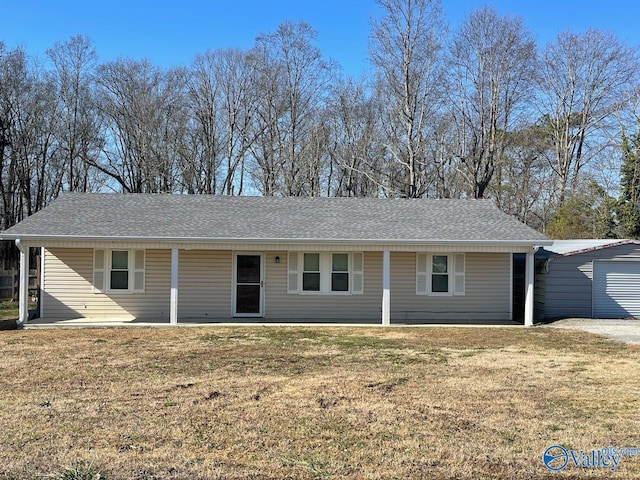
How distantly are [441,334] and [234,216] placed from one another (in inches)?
273

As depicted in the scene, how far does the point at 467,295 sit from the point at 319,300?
14.0 ft

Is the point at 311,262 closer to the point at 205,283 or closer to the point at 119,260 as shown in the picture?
the point at 205,283

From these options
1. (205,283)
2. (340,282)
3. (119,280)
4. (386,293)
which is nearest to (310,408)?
(386,293)

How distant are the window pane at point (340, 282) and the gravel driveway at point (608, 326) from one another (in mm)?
5500

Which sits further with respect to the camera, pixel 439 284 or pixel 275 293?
pixel 439 284

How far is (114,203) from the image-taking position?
17.4m

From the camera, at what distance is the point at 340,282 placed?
52.8 feet

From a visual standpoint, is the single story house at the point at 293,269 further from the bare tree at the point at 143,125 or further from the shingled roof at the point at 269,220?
the bare tree at the point at 143,125

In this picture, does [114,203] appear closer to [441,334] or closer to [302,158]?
[441,334]

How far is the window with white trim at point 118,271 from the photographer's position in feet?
50.9

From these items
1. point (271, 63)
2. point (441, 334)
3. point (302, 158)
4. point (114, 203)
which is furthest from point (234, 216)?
point (271, 63)

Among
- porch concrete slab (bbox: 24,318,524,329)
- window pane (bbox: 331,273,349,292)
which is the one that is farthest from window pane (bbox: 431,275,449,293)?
window pane (bbox: 331,273,349,292)

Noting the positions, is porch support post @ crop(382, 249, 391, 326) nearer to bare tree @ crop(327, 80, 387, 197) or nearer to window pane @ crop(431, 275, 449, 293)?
window pane @ crop(431, 275, 449, 293)

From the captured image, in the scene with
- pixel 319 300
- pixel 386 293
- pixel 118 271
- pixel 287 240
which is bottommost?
pixel 319 300
